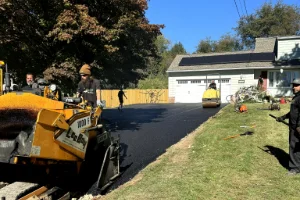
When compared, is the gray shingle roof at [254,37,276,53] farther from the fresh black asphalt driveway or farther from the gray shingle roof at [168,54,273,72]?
the fresh black asphalt driveway

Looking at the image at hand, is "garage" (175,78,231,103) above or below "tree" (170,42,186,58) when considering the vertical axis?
below

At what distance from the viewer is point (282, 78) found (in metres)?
25.1

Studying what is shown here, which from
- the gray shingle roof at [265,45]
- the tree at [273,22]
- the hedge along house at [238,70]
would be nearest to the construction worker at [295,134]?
the hedge along house at [238,70]

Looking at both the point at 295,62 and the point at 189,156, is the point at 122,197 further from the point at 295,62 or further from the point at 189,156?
the point at 295,62

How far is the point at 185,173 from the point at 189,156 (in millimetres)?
1260

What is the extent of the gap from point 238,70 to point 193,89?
422cm

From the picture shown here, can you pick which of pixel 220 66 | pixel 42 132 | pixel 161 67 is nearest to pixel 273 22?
pixel 161 67

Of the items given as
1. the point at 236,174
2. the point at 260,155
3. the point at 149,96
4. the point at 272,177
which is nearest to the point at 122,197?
the point at 236,174

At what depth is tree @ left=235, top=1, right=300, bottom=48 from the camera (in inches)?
1859

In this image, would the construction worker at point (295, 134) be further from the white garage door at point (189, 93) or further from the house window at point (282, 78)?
the white garage door at point (189, 93)

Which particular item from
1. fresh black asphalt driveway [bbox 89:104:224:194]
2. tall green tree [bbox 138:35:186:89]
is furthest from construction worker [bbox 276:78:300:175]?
tall green tree [bbox 138:35:186:89]

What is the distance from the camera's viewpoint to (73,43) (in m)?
9.42

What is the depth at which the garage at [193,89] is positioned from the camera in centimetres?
2730

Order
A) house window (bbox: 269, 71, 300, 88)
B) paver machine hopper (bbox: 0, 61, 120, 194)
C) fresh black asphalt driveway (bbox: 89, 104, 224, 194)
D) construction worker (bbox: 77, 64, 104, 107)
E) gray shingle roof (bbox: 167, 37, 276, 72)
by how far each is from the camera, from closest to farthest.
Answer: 1. paver machine hopper (bbox: 0, 61, 120, 194)
2. construction worker (bbox: 77, 64, 104, 107)
3. fresh black asphalt driveway (bbox: 89, 104, 224, 194)
4. house window (bbox: 269, 71, 300, 88)
5. gray shingle roof (bbox: 167, 37, 276, 72)
